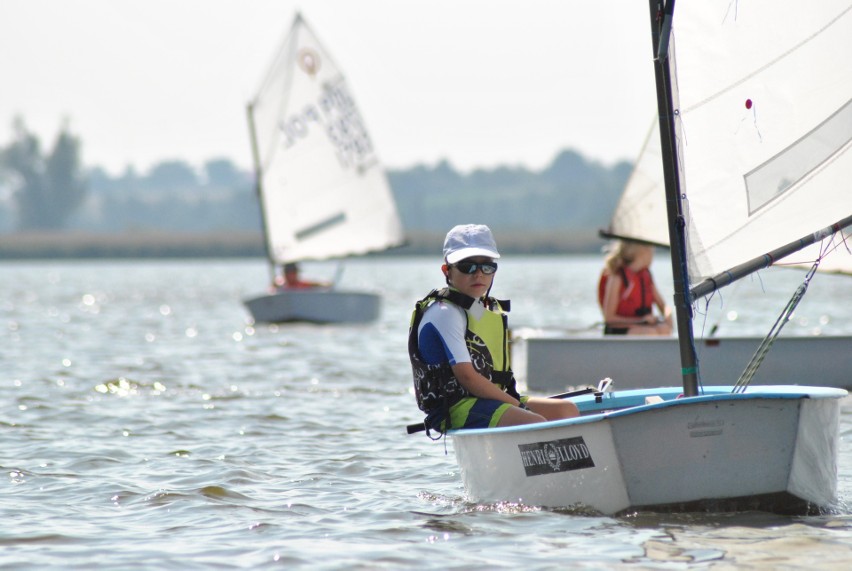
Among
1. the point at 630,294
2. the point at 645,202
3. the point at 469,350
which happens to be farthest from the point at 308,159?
the point at 469,350

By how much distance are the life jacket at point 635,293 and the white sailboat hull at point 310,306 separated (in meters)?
9.68

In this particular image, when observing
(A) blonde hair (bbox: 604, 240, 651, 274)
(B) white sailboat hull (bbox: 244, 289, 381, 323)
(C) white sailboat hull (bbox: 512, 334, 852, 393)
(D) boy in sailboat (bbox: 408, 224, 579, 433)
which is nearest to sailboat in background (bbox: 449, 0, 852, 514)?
(D) boy in sailboat (bbox: 408, 224, 579, 433)

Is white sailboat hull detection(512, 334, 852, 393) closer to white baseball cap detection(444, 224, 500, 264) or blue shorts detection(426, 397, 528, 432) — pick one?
blue shorts detection(426, 397, 528, 432)

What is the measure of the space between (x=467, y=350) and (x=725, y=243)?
4.21 feet

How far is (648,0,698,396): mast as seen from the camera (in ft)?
20.7

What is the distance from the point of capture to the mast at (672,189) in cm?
631

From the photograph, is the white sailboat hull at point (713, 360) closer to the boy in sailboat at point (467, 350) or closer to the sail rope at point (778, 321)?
the sail rope at point (778, 321)

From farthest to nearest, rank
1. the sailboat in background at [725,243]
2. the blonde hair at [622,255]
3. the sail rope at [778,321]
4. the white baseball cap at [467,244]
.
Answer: the blonde hair at [622,255]
the white baseball cap at [467,244]
the sail rope at [778,321]
the sailboat in background at [725,243]

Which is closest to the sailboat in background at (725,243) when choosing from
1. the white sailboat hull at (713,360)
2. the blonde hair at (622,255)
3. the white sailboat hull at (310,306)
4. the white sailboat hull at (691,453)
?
the white sailboat hull at (691,453)

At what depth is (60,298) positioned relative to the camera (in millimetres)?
38250

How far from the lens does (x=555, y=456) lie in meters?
6.27

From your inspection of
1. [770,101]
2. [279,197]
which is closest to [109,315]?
[279,197]

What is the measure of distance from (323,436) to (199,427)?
1.04 meters

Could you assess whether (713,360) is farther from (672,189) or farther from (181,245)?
(181,245)
